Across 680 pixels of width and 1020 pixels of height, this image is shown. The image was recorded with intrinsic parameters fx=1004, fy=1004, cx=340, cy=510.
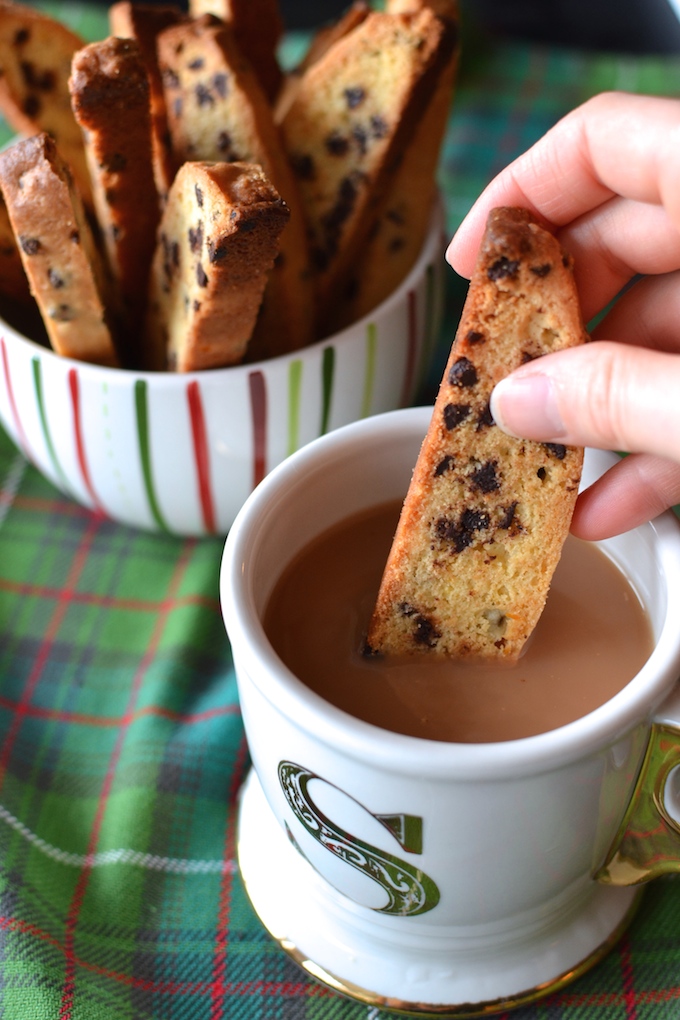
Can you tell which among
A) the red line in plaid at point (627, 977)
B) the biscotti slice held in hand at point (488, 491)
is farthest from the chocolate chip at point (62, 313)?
the red line in plaid at point (627, 977)

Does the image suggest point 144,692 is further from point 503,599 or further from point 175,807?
point 503,599

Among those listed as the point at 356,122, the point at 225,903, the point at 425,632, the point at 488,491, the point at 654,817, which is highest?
the point at 356,122

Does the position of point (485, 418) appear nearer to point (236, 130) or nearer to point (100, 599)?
point (236, 130)

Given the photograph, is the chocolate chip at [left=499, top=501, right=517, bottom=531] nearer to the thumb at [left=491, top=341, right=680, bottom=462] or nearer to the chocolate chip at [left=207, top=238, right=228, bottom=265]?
the thumb at [left=491, top=341, right=680, bottom=462]

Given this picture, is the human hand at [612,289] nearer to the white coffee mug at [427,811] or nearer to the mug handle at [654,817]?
the white coffee mug at [427,811]

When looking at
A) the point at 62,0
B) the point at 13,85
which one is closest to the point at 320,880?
the point at 13,85

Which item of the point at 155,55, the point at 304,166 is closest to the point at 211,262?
the point at 304,166

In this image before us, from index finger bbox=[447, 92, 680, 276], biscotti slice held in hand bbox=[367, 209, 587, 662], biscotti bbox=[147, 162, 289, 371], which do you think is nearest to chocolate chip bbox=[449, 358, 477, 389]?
biscotti slice held in hand bbox=[367, 209, 587, 662]
